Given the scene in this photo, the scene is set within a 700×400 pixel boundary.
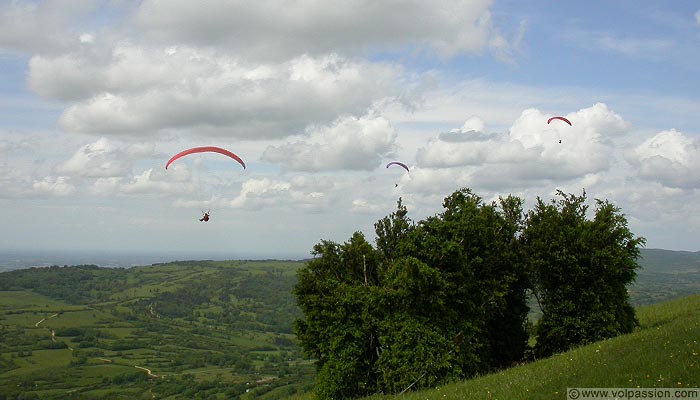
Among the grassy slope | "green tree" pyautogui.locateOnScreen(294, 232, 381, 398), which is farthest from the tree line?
the grassy slope

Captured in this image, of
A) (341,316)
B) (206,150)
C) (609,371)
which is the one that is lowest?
(609,371)

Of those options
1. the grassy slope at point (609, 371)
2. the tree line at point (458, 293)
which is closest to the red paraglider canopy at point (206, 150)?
the tree line at point (458, 293)

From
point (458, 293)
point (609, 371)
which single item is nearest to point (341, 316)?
point (458, 293)

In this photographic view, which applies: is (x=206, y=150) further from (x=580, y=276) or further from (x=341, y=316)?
(x=580, y=276)

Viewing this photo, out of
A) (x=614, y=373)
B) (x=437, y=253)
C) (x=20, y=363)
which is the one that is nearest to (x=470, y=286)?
(x=437, y=253)

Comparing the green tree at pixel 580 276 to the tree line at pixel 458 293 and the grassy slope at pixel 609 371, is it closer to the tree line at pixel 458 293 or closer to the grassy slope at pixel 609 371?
the tree line at pixel 458 293

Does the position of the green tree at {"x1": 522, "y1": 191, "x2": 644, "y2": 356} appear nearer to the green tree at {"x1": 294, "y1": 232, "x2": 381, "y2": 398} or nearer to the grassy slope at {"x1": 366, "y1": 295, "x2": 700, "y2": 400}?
the grassy slope at {"x1": 366, "y1": 295, "x2": 700, "y2": 400}
